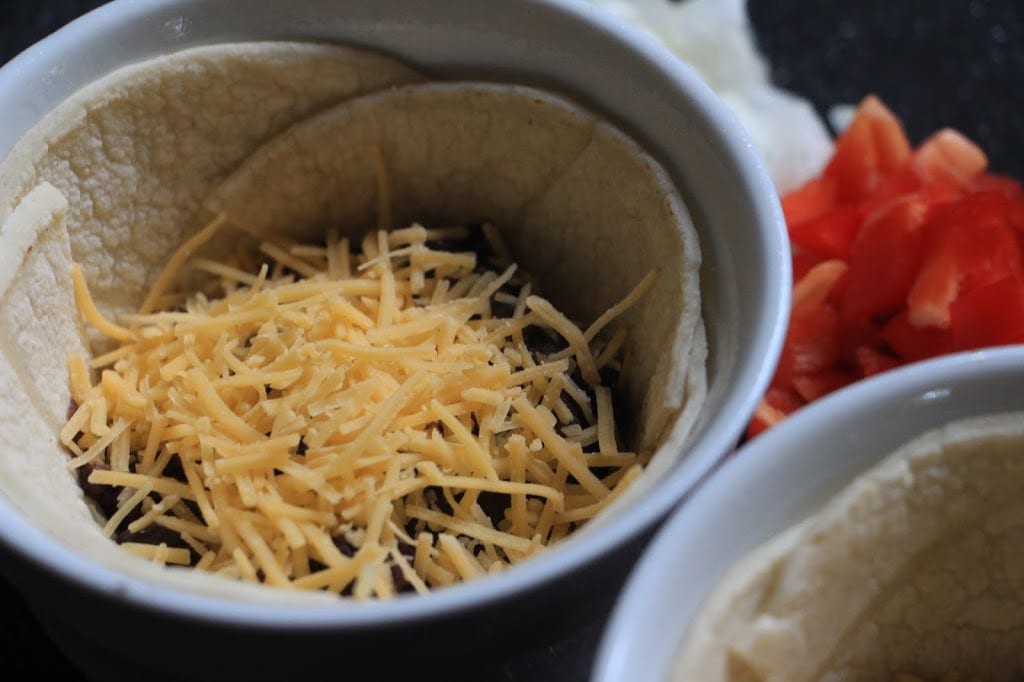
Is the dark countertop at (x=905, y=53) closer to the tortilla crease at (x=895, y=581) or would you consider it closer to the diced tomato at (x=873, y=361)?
the diced tomato at (x=873, y=361)

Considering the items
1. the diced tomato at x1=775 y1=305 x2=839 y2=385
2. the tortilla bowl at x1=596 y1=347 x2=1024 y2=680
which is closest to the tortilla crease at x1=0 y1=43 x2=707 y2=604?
the tortilla bowl at x1=596 y1=347 x2=1024 y2=680

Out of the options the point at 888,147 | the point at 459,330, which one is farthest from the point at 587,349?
the point at 888,147

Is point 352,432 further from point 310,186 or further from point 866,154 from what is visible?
point 866,154

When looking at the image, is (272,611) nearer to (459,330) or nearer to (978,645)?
(459,330)

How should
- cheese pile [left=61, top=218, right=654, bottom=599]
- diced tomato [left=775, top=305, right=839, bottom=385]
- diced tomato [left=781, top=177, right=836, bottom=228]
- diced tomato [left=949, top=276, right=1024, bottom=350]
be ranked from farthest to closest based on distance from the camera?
diced tomato [left=781, top=177, right=836, bottom=228] → diced tomato [left=775, top=305, right=839, bottom=385] → diced tomato [left=949, top=276, right=1024, bottom=350] → cheese pile [left=61, top=218, right=654, bottom=599]

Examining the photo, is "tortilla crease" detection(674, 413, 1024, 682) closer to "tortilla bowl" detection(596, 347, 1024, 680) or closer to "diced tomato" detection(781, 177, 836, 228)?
"tortilla bowl" detection(596, 347, 1024, 680)

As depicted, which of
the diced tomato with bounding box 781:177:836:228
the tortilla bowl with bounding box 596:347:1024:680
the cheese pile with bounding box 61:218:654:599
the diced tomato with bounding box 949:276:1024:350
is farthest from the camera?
the diced tomato with bounding box 781:177:836:228

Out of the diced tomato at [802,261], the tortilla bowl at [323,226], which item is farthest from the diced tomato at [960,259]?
the tortilla bowl at [323,226]
